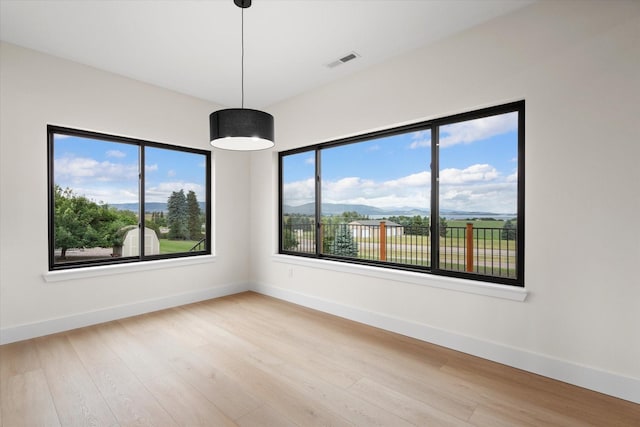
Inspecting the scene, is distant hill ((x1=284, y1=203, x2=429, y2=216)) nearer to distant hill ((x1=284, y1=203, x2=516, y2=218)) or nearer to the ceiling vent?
distant hill ((x1=284, y1=203, x2=516, y2=218))

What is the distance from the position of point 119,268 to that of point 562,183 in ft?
15.2

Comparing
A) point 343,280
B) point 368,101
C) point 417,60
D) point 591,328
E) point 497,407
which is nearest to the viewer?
point 497,407

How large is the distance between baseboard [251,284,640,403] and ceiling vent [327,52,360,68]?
285 cm

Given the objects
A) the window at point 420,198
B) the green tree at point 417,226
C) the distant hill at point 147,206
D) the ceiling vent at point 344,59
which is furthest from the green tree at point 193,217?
the green tree at point 417,226

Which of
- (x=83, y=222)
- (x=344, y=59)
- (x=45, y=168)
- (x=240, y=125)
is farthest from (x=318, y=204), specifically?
(x=45, y=168)

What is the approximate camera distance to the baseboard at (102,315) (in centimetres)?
308

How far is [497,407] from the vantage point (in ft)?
6.71

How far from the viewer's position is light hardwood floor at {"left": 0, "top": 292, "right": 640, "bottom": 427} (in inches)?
76.8

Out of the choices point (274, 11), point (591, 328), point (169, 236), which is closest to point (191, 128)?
point (169, 236)

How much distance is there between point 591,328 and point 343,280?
233cm

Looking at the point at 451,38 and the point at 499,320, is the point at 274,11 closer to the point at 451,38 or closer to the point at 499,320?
the point at 451,38

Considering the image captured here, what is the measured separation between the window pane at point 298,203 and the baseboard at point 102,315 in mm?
1299

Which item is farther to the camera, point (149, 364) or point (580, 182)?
point (149, 364)

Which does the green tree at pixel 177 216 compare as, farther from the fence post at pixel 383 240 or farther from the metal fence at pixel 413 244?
the fence post at pixel 383 240
